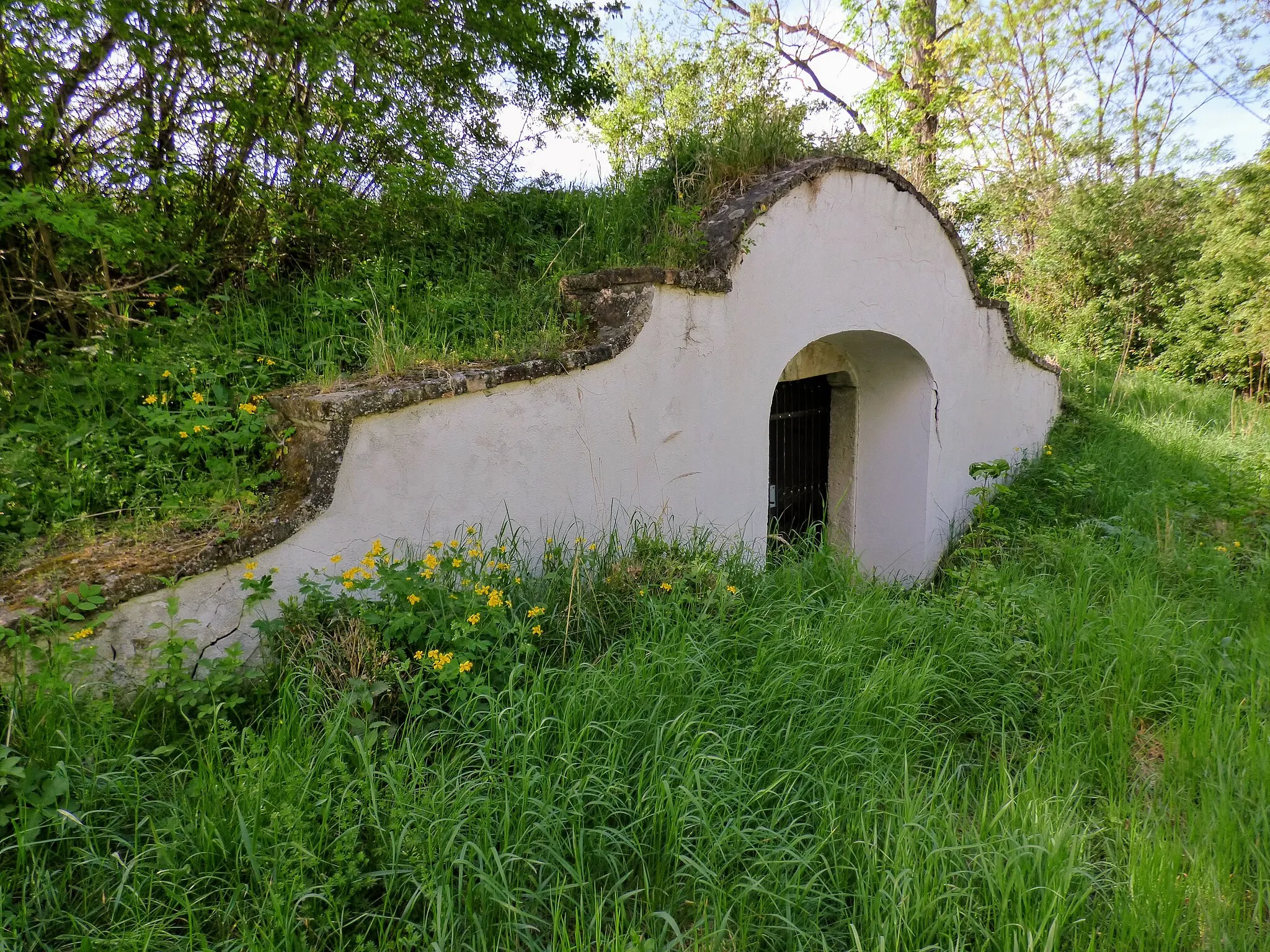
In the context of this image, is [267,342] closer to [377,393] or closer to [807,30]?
[377,393]

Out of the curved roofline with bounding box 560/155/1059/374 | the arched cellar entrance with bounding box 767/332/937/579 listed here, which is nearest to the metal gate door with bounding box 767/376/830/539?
the arched cellar entrance with bounding box 767/332/937/579

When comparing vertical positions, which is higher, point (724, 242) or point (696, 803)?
point (724, 242)


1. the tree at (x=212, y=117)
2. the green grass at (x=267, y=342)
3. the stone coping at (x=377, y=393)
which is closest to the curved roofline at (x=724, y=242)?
the stone coping at (x=377, y=393)

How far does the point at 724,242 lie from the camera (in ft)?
15.4

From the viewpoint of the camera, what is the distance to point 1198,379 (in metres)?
11.9

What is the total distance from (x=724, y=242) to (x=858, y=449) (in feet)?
10.2

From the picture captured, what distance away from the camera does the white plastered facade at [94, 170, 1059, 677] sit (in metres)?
3.24

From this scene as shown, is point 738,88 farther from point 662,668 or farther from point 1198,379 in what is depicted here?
point 1198,379

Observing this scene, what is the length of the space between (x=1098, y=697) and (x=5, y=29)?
5.90m

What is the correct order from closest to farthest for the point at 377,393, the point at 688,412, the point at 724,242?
the point at 377,393 < the point at 688,412 < the point at 724,242

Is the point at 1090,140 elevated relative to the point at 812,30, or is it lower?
lower

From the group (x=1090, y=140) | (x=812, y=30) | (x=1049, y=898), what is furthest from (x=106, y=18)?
(x=1090, y=140)

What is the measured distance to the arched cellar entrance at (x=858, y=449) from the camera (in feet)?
21.9

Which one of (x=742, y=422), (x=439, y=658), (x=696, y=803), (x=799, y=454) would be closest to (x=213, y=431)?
(x=439, y=658)
